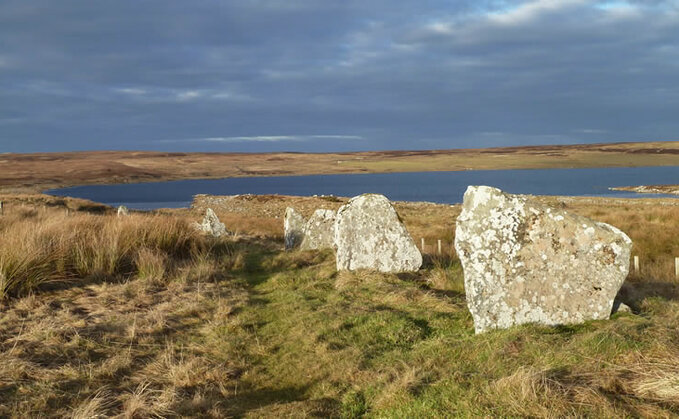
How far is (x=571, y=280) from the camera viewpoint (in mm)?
6891

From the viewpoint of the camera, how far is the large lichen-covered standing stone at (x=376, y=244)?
11.5m

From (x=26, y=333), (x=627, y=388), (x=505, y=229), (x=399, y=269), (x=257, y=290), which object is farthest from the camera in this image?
(x=399, y=269)

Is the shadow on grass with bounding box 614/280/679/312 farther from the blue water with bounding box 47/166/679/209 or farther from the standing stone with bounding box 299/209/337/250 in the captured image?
the blue water with bounding box 47/166/679/209

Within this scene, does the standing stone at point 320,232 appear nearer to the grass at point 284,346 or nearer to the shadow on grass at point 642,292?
the grass at point 284,346

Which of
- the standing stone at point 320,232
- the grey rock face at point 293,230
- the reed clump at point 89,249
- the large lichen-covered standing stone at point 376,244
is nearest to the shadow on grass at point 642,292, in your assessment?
the large lichen-covered standing stone at point 376,244

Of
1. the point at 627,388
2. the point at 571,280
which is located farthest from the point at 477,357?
the point at 571,280

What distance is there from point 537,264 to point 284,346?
3.71 meters

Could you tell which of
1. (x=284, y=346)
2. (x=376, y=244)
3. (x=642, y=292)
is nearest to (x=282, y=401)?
(x=284, y=346)

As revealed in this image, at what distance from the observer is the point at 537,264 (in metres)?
7.02

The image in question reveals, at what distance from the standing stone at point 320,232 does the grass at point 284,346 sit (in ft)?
12.9

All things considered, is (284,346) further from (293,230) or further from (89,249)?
(293,230)

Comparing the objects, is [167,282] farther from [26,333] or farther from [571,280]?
[571,280]

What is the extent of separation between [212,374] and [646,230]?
62.2ft

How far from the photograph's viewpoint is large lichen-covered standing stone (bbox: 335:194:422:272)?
37.7 feet
